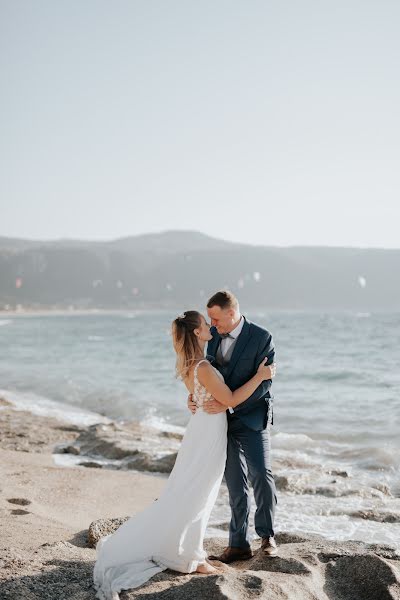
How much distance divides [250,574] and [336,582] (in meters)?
0.52

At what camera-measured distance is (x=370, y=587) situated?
353 cm

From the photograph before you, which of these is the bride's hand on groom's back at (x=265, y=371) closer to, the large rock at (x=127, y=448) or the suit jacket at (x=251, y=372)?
the suit jacket at (x=251, y=372)

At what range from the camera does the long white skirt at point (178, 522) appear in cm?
366

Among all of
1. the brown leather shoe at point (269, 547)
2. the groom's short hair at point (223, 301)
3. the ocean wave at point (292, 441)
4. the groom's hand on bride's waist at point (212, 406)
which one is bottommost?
the ocean wave at point (292, 441)

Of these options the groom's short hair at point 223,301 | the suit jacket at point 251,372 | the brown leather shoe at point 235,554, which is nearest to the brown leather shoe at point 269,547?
the brown leather shoe at point 235,554

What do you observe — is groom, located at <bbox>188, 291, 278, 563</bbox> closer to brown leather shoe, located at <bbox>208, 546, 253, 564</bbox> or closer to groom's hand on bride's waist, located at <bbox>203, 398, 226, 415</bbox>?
brown leather shoe, located at <bbox>208, 546, 253, 564</bbox>

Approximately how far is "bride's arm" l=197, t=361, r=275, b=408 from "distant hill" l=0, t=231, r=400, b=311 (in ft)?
461

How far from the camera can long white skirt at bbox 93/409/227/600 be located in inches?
144

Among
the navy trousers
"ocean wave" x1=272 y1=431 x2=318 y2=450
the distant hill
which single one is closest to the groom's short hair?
the navy trousers

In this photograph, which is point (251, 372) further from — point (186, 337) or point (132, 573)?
point (132, 573)

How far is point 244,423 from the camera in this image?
13.5 ft

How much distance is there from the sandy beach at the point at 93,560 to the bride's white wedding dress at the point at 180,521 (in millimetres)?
114

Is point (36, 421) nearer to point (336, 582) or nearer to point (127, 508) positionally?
point (127, 508)

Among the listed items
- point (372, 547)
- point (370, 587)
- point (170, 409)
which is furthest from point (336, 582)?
point (170, 409)
